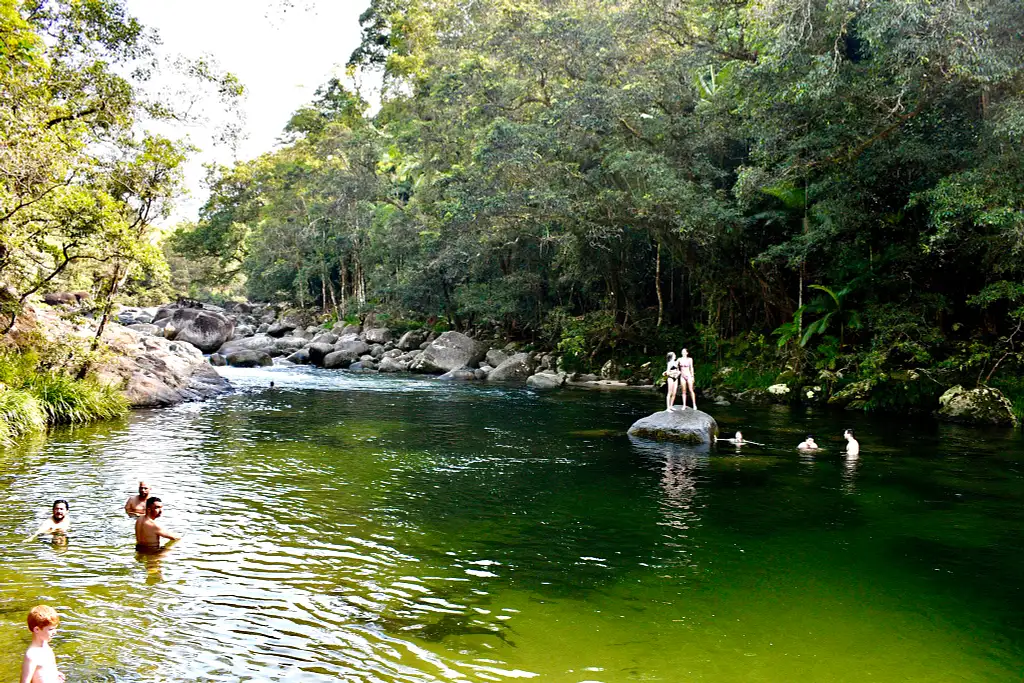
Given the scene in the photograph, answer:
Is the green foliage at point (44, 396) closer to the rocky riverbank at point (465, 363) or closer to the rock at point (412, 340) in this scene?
the rocky riverbank at point (465, 363)

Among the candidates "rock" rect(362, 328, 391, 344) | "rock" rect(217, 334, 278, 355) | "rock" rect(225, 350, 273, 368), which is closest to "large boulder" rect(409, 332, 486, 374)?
"rock" rect(362, 328, 391, 344)

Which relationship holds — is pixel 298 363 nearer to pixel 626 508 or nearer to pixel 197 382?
pixel 197 382

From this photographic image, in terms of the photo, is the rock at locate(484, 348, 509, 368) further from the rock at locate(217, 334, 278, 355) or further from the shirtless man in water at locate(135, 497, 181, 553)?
the shirtless man in water at locate(135, 497, 181, 553)

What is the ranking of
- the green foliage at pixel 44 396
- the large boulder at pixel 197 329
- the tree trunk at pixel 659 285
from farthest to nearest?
the large boulder at pixel 197 329, the tree trunk at pixel 659 285, the green foliage at pixel 44 396

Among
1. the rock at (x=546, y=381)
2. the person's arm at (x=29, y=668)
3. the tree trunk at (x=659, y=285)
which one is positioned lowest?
the person's arm at (x=29, y=668)

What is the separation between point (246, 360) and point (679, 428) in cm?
2821

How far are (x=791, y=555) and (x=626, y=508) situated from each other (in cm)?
269

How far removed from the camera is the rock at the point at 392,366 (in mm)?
38134

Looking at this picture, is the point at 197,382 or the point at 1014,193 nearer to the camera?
the point at 1014,193

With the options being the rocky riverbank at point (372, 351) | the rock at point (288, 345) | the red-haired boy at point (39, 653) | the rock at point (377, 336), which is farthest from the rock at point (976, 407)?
the rock at point (288, 345)

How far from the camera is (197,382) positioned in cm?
2564

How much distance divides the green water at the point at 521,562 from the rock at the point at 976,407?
10.4 feet

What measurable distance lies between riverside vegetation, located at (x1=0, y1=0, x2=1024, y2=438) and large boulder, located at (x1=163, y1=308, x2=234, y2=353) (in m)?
2.23

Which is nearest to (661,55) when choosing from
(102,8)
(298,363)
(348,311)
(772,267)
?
(772,267)
